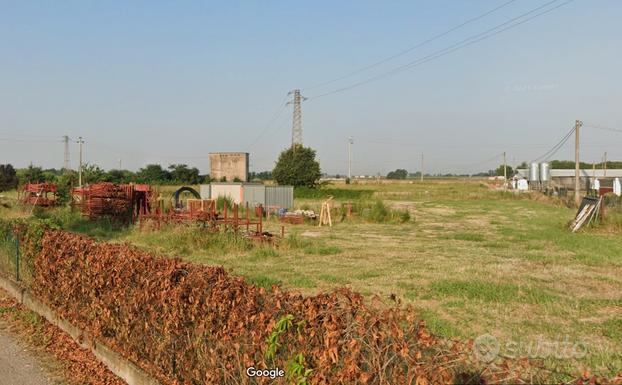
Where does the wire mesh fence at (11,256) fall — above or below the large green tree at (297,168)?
below

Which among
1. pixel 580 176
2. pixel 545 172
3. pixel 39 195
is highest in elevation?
pixel 545 172

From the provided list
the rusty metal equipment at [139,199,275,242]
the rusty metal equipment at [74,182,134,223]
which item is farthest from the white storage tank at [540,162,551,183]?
the rusty metal equipment at [74,182,134,223]

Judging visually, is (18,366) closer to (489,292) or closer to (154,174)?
(489,292)

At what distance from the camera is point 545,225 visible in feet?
78.9

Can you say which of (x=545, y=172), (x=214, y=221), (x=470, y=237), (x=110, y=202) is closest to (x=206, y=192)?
(x=110, y=202)

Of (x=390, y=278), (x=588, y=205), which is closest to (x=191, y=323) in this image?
(x=390, y=278)

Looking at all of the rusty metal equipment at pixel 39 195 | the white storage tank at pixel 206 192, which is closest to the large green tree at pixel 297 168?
the white storage tank at pixel 206 192

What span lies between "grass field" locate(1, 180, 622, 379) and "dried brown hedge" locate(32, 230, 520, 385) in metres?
2.99

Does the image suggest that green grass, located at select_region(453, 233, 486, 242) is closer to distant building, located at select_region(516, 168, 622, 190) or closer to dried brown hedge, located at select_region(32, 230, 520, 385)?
dried brown hedge, located at select_region(32, 230, 520, 385)

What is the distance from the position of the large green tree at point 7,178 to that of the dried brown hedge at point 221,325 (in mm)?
64910

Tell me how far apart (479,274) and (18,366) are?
355 inches

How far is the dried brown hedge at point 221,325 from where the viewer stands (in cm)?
278

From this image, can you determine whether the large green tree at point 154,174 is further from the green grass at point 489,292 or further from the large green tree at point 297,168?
the green grass at point 489,292

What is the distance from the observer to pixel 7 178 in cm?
6334
